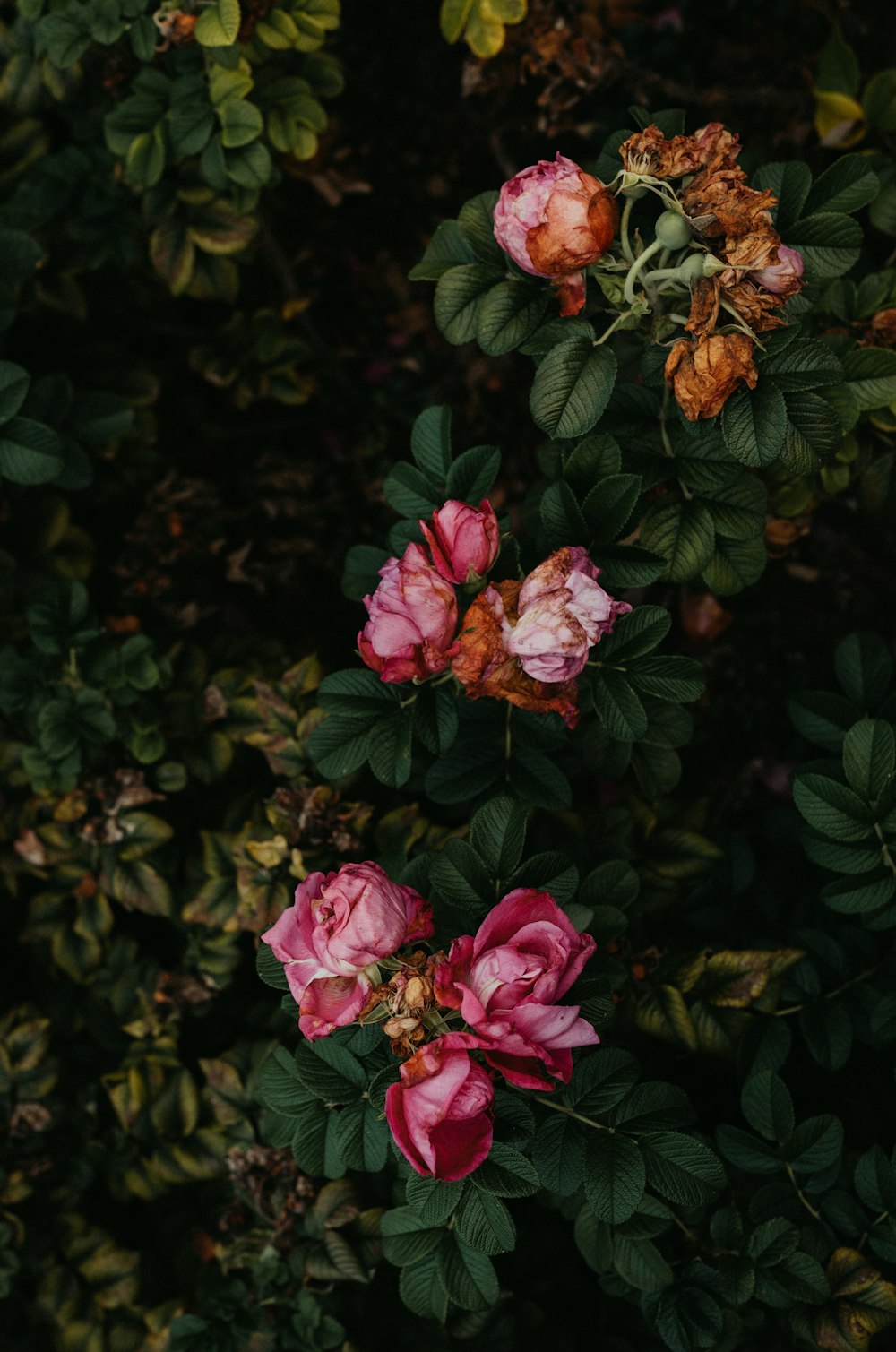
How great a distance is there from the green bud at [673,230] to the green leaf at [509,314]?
0.16 metres

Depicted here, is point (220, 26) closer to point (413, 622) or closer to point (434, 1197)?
point (413, 622)

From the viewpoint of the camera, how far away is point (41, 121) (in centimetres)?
147

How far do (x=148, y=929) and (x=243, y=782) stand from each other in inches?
13.3

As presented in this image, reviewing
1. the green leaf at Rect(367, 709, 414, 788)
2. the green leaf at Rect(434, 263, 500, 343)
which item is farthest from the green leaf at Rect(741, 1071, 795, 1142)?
the green leaf at Rect(434, 263, 500, 343)

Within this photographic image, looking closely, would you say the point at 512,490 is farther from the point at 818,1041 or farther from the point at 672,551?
the point at 818,1041

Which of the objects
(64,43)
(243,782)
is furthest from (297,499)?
(64,43)

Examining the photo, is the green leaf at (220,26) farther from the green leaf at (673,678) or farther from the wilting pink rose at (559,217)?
the green leaf at (673,678)

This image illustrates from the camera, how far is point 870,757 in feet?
3.28

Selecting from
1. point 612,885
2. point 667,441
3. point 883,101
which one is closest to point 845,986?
point 612,885

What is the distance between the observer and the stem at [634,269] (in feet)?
2.68

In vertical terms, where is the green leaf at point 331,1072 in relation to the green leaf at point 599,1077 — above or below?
above

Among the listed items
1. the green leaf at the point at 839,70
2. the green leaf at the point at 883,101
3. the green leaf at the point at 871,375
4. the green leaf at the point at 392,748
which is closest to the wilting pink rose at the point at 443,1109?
the green leaf at the point at 392,748

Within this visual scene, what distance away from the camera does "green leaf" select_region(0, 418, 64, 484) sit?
1.19 meters

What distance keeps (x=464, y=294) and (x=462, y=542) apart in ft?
0.91
